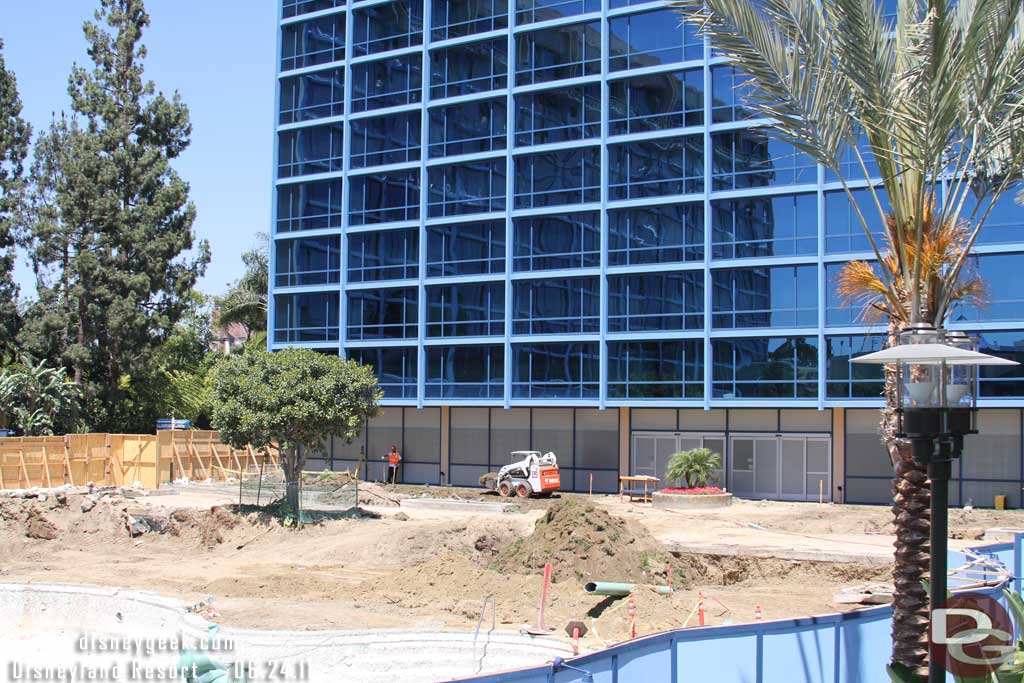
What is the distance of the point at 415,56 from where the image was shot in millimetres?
49375

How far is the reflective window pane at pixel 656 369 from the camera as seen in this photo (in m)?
41.5

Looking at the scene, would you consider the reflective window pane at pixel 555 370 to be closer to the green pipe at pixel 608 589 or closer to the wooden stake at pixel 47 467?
the wooden stake at pixel 47 467

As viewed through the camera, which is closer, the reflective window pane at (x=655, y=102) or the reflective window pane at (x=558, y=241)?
the reflective window pane at (x=655, y=102)

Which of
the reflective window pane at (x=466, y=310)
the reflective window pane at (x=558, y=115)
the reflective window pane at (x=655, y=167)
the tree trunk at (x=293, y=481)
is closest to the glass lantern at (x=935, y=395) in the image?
the tree trunk at (x=293, y=481)

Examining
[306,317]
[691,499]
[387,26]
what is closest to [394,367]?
[306,317]

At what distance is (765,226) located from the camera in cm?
4031

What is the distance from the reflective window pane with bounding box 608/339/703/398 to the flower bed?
14.7 ft

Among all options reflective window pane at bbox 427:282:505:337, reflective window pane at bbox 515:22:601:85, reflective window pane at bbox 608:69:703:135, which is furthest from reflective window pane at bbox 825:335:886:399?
reflective window pane at bbox 515:22:601:85

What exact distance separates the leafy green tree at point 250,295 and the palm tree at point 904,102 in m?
60.2

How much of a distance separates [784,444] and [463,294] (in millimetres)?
15657

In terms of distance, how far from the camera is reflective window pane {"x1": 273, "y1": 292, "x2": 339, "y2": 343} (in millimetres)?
50200

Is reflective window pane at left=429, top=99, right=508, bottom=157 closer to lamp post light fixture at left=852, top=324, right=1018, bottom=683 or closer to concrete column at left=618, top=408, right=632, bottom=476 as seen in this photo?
concrete column at left=618, top=408, right=632, bottom=476

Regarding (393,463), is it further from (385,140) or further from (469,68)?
(469,68)

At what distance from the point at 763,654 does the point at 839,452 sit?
2973 cm
